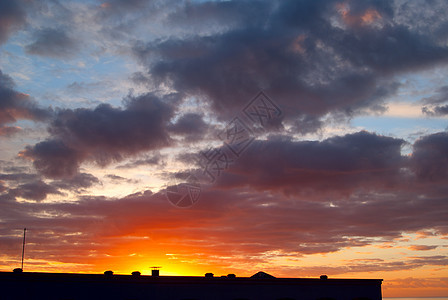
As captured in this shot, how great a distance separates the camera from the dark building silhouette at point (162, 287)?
130ft

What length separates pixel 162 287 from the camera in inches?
1705

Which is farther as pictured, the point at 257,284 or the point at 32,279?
the point at 257,284

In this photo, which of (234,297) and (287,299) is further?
(287,299)

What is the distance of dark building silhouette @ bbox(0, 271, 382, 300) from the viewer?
1561 inches

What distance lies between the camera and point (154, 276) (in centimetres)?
4303

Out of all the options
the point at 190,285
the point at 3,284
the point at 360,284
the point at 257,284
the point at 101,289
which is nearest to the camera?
the point at 3,284

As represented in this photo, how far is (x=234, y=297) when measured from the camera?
45844mm

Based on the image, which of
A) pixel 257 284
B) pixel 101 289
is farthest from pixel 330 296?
pixel 101 289

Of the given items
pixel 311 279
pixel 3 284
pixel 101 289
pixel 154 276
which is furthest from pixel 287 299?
pixel 3 284

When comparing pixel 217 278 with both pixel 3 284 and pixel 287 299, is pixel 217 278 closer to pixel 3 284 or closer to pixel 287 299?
pixel 287 299

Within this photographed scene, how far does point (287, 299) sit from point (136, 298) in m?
15.5

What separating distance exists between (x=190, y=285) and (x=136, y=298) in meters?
4.94

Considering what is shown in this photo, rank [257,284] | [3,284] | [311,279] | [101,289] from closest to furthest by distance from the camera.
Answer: [3,284]
[101,289]
[257,284]
[311,279]

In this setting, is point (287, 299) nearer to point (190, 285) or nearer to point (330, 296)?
point (330, 296)
